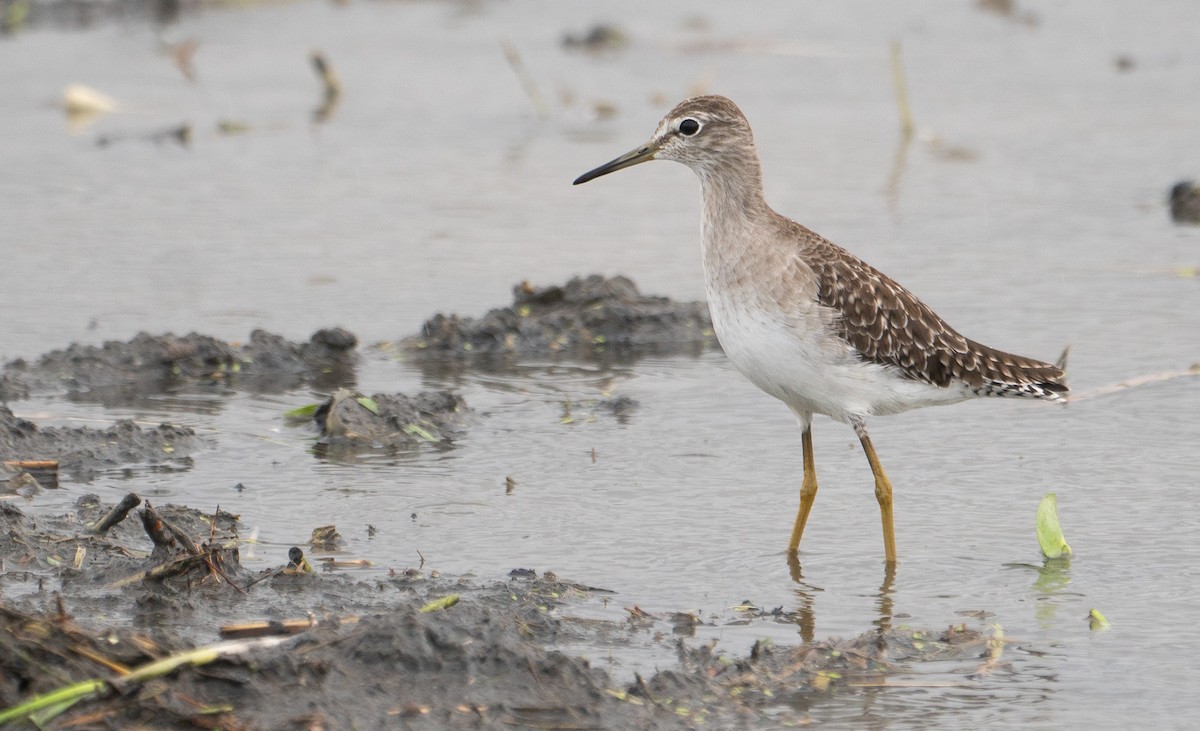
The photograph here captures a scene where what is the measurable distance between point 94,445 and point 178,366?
4.70 feet

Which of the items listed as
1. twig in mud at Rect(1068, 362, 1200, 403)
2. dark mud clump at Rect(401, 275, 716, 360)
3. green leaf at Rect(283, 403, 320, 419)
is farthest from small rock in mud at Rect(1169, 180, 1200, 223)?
green leaf at Rect(283, 403, 320, 419)

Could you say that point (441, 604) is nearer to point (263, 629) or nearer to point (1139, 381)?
point (263, 629)

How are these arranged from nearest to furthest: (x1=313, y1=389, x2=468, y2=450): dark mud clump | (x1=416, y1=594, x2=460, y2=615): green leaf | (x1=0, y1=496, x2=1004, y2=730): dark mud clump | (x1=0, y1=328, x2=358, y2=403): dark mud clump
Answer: (x1=0, y1=496, x2=1004, y2=730): dark mud clump < (x1=416, y1=594, x2=460, y2=615): green leaf < (x1=313, y1=389, x2=468, y2=450): dark mud clump < (x1=0, y1=328, x2=358, y2=403): dark mud clump

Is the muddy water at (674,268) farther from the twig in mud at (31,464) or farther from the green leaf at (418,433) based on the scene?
the twig in mud at (31,464)

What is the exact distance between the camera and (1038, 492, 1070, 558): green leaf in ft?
23.2

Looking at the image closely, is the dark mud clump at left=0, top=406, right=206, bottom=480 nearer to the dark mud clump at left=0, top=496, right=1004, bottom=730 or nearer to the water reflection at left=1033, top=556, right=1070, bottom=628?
the dark mud clump at left=0, top=496, right=1004, bottom=730

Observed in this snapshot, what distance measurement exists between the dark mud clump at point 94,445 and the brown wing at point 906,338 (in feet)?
10.3

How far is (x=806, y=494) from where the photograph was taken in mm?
7508

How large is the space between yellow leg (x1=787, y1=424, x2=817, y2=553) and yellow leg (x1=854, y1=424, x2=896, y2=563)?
25cm

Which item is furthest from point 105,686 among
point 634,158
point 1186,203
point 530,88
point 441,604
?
point 530,88

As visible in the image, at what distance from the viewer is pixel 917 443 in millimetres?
8727

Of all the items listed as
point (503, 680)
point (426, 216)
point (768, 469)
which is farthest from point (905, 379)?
point (426, 216)

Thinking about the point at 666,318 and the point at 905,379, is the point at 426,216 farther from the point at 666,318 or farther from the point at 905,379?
the point at 905,379

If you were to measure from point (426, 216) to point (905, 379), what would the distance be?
19.5 ft
